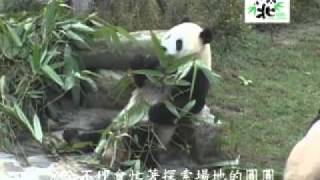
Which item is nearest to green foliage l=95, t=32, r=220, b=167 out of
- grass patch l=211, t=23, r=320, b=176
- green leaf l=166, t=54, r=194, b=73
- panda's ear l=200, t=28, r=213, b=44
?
green leaf l=166, t=54, r=194, b=73

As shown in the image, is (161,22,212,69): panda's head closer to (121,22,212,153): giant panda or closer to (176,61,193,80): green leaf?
(121,22,212,153): giant panda

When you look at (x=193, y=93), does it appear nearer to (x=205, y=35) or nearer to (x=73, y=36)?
(x=205, y=35)

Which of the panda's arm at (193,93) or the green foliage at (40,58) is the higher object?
the green foliage at (40,58)

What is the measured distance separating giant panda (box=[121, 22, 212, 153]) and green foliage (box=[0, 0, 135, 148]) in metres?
0.29

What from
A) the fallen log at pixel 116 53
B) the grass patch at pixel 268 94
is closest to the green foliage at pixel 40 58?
the fallen log at pixel 116 53

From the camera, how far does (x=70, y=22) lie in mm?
4371

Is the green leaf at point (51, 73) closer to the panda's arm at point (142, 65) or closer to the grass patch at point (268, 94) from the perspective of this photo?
the panda's arm at point (142, 65)

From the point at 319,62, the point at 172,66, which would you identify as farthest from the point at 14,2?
the point at 319,62

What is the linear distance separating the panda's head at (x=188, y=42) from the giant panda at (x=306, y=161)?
9.67 ft

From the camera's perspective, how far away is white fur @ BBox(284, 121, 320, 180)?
1433 mm

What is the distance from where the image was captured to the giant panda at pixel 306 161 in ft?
4.70

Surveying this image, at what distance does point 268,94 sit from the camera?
21.3ft

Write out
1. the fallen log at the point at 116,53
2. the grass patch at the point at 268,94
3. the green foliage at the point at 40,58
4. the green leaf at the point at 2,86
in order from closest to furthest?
1. the green leaf at the point at 2,86
2. the green foliage at the point at 40,58
3. the fallen log at the point at 116,53
4. the grass patch at the point at 268,94

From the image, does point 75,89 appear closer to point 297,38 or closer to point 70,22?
point 70,22
